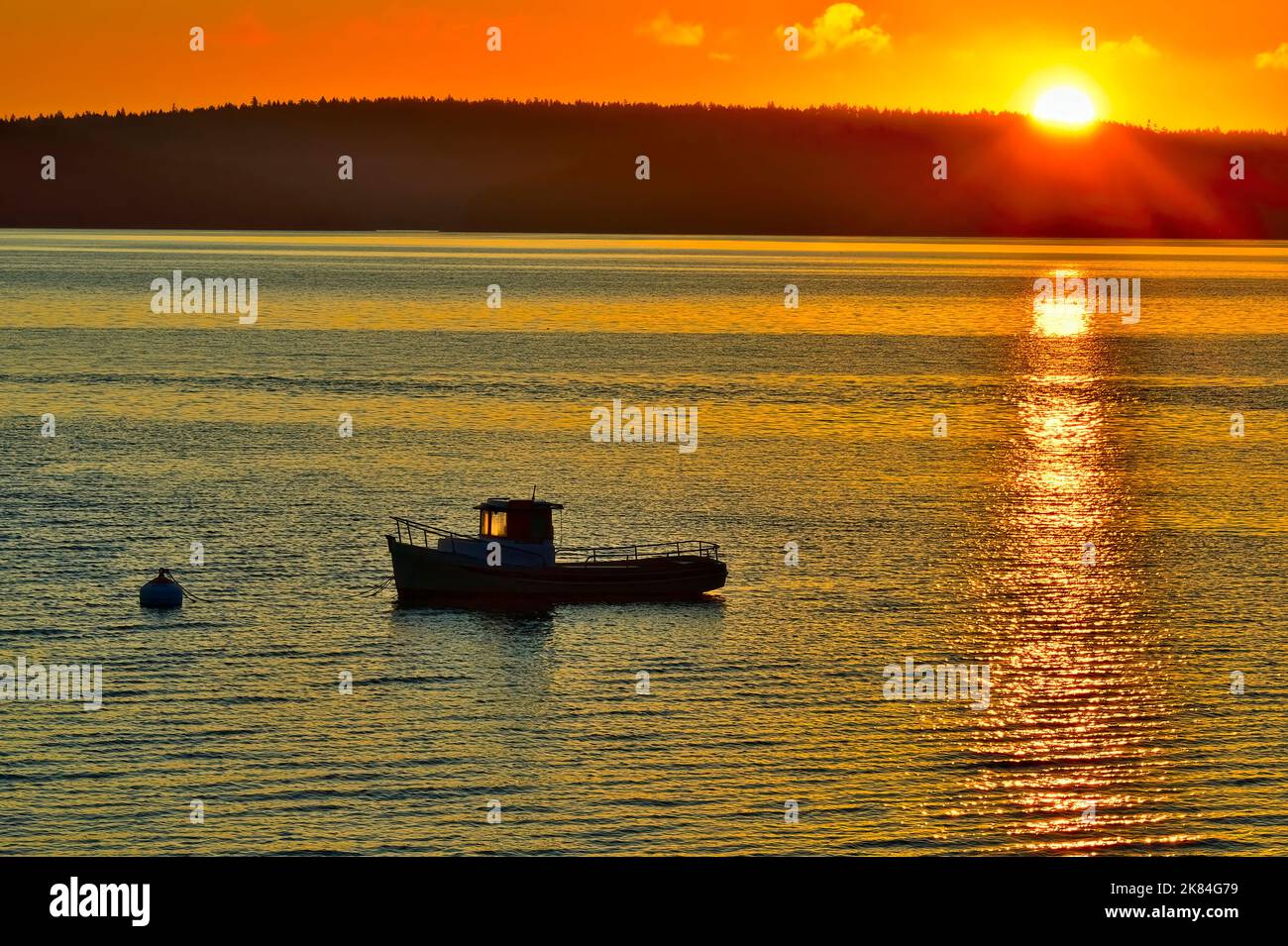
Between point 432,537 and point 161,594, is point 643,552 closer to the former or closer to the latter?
point 432,537

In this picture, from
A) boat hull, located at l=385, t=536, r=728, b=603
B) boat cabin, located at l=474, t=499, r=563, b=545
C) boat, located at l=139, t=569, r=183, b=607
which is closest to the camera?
boat, located at l=139, t=569, r=183, b=607

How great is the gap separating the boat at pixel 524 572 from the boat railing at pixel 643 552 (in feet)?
9.59

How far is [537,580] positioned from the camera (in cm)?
7131

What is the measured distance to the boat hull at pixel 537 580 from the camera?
234 ft

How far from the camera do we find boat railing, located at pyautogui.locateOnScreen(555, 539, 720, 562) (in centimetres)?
7675

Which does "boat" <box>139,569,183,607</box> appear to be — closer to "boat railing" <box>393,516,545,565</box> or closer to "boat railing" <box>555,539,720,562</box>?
"boat railing" <box>393,516,545,565</box>

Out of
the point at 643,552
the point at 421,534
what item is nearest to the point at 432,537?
the point at 421,534

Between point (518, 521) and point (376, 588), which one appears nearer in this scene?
point (376, 588)

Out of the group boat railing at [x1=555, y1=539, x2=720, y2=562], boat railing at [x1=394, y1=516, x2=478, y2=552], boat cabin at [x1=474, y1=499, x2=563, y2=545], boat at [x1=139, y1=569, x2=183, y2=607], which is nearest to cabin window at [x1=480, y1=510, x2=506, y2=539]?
boat cabin at [x1=474, y1=499, x2=563, y2=545]

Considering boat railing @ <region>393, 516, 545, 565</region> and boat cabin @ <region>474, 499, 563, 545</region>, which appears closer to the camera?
boat railing @ <region>393, 516, 545, 565</region>

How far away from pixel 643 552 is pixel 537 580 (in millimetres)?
9307

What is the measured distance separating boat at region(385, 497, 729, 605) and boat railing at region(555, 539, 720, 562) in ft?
9.59

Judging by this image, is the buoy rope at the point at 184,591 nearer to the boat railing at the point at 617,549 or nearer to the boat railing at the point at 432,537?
the boat railing at the point at 432,537
